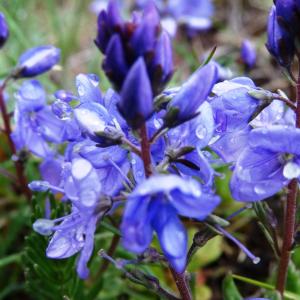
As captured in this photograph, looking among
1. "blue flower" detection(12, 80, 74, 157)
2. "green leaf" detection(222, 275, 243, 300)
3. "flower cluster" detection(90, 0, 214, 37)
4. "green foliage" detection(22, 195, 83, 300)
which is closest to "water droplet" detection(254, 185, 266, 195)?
"green leaf" detection(222, 275, 243, 300)

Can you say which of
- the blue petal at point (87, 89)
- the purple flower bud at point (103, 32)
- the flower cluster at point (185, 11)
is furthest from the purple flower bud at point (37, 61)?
the flower cluster at point (185, 11)

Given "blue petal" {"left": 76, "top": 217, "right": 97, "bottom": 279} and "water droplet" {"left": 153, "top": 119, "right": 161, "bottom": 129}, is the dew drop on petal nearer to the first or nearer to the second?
"blue petal" {"left": 76, "top": 217, "right": 97, "bottom": 279}

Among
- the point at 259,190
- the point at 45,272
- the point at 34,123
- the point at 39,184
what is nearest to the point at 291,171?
the point at 259,190

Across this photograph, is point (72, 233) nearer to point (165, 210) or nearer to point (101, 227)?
point (165, 210)

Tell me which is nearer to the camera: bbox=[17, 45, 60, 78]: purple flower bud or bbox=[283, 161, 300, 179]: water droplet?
bbox=[283, 161, 300, 179]: water droplet

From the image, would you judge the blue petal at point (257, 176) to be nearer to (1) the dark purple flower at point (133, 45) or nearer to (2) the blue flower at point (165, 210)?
(2) the blue flower at point (165, 210)

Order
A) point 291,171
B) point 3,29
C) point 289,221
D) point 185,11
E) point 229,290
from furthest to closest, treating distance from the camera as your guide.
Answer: point 185,11 < point 3,29 < point 229,290 < point 289,221 < point 291,171
